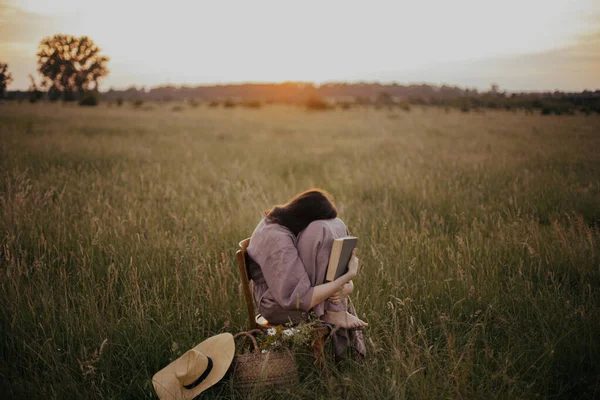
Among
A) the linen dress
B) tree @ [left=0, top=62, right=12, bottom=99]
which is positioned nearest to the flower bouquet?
the linen dress

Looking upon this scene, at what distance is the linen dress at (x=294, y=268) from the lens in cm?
216

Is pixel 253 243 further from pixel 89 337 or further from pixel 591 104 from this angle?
pixel 591 104

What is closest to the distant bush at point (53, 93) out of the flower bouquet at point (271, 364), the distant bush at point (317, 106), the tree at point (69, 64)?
the tree at point (69, 64)

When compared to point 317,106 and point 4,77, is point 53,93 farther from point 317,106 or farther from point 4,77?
point 317,106

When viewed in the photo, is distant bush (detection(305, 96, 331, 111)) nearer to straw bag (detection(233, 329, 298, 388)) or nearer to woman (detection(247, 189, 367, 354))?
woman (detection(247, 189, 367, 354))

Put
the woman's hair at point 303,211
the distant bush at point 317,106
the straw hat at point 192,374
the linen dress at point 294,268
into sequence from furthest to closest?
the distant bush at point 317,106, the woman's hair at point 303,211, the linen dress at point 294,268, the straw hat at point 192,374

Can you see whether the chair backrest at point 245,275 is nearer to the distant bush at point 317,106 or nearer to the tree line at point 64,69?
the tree line at point 64,69

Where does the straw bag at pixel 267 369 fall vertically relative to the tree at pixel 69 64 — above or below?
below

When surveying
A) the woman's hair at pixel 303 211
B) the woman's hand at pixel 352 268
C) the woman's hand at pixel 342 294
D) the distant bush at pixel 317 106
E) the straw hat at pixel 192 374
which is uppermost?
the distant bush at pixel 317 106

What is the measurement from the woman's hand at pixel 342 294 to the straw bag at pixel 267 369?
0.42 meters

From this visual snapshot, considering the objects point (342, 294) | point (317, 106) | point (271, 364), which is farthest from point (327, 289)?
point (317, 106)

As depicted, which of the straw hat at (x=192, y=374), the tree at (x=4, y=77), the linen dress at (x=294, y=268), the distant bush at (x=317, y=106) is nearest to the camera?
the straw hat at (x=192, y=374)

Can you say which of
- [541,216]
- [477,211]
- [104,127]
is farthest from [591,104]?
[104,127]

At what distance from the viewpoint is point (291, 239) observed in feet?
Result: 7.33
